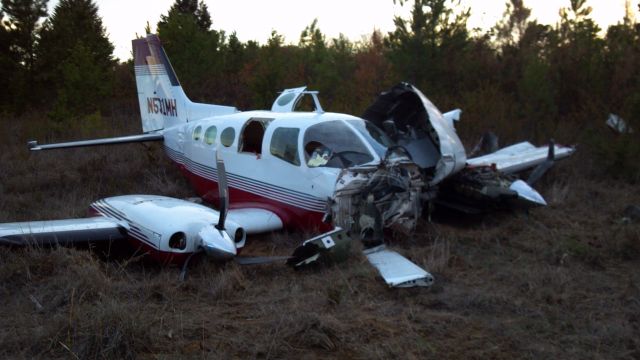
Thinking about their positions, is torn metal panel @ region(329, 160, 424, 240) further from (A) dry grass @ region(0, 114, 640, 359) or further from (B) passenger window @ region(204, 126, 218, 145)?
(B) passenger window @ region(204, 126, 218, 145)

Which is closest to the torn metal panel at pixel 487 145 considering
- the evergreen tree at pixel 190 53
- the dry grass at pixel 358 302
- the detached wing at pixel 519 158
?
the detached wing at pixel 519 158

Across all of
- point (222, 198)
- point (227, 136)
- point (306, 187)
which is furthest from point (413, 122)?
point (222, 198)

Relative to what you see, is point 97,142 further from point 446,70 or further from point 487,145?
point 446,70

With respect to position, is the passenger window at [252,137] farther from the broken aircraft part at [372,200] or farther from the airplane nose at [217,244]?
the airplane nose at [217,244]

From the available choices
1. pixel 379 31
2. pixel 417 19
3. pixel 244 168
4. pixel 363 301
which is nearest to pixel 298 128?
pixel 244 168

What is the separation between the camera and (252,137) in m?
8.95

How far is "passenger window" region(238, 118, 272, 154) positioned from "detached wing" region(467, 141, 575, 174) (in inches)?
147

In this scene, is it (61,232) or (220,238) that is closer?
(220,238)

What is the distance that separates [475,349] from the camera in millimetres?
4203

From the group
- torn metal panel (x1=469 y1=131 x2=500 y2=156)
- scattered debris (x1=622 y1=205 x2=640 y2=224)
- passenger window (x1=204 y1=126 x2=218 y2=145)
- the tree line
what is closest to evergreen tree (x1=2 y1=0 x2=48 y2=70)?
the tree line

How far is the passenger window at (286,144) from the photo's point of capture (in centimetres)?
776

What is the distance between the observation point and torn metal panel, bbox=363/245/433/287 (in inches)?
221

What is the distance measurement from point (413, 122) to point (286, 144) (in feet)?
8.23

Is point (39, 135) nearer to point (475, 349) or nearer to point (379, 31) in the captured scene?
point (475, 349)
